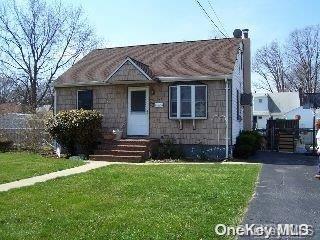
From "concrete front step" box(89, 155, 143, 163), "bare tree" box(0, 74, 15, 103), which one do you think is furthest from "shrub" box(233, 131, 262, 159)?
"bare tree" box(0, 74, 15, 103)

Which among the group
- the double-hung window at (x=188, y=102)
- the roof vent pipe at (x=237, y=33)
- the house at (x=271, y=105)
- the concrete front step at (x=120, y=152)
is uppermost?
the roof vent pipe at (x=237, y=33)

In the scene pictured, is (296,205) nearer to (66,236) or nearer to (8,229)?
(66,236)

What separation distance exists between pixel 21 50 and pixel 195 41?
24.6m

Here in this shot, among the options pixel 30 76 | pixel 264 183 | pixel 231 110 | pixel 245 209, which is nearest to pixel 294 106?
pixel 30 76

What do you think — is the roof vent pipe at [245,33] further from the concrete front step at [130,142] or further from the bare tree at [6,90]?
the bare tree at [6,90]

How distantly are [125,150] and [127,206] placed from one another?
9592 mm

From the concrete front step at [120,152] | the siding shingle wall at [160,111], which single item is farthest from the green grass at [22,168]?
the siding shingle wall at [160,111]

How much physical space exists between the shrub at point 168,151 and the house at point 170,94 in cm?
35

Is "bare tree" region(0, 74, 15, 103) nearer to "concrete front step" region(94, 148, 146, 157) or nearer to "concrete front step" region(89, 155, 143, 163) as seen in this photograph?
"concrete front step" region(94, 148, 146, 157)

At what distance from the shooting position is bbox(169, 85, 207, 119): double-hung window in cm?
1755

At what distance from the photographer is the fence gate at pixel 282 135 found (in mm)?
21375

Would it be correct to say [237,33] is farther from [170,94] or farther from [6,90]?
[6,90]

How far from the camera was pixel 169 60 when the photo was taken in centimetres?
1980

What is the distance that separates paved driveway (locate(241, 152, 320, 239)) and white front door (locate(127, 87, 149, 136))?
273 inches
